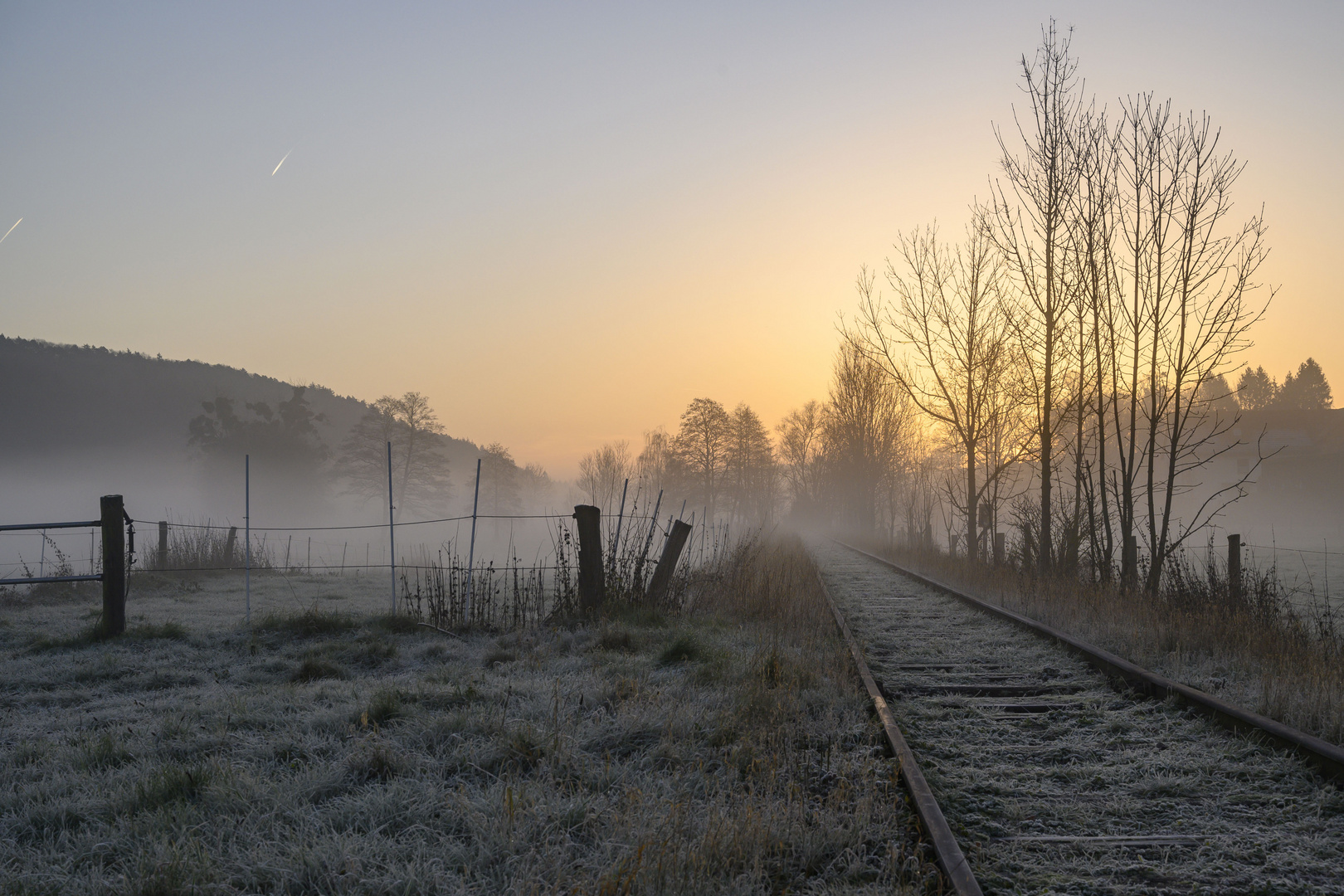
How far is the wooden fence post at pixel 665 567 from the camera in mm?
8930

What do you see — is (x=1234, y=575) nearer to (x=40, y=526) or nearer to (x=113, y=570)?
(x=113, y=570)

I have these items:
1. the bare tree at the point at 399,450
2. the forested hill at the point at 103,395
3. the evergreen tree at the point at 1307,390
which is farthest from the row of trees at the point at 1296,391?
the forested hill at the point at 103,395

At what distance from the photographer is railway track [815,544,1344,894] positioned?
2621mm

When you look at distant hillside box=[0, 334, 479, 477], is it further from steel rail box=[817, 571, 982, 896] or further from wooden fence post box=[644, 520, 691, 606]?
steel rail box=[817, 571, 982, 896]

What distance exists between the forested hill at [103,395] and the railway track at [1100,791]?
409ft

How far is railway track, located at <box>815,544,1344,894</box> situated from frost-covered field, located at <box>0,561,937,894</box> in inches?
13.4

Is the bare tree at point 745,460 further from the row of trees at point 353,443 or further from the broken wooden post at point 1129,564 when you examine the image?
the broken wooden post at point 1129,564

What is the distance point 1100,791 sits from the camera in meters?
3.39

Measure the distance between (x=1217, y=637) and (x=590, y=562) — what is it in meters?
6.18

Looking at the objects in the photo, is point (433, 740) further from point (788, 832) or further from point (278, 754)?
point (788, 832)

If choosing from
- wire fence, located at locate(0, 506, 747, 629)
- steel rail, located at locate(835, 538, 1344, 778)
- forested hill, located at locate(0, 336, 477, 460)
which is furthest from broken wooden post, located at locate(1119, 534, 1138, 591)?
forested hill, located at locate(0, 336, 477, 460)

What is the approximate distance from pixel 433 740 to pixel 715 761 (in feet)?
5.43

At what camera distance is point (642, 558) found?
909 centimetres

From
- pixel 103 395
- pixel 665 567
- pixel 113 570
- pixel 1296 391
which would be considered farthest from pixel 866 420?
pixel 103 395
